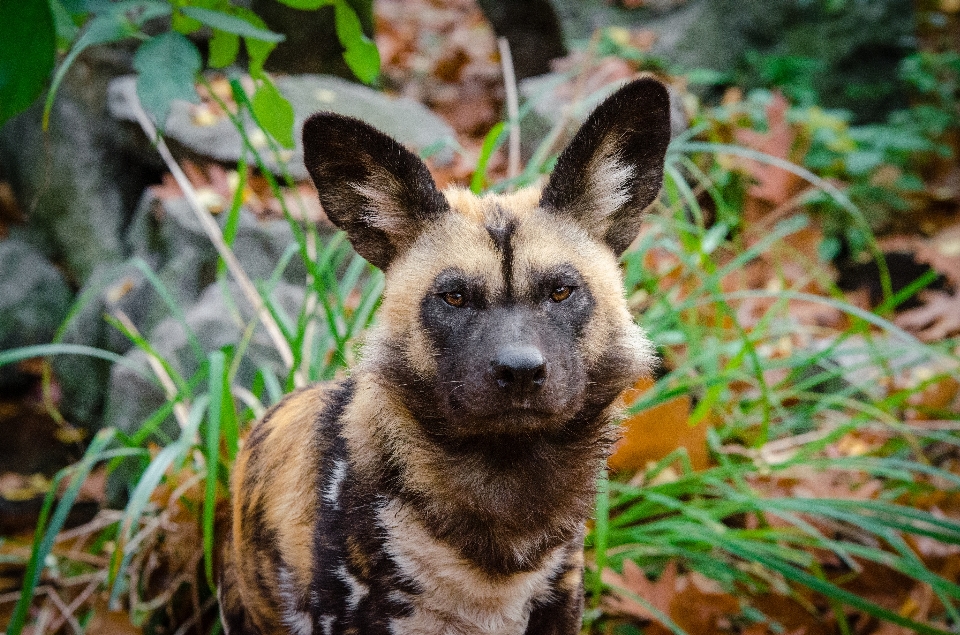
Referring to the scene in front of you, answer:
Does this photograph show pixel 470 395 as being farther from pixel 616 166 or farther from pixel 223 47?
pixel 223 47

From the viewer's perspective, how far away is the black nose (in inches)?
59.3

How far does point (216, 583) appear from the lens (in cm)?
259

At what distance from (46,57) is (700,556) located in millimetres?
2354

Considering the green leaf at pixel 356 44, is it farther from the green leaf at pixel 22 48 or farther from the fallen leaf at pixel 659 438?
the fallen leaf at pixel 659 438

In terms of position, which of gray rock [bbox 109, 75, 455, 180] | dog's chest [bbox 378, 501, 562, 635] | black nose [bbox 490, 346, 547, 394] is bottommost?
dog's chest [bbox 378, 501, 562, 635]

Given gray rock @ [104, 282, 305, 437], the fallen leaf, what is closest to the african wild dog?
the fallen leaf

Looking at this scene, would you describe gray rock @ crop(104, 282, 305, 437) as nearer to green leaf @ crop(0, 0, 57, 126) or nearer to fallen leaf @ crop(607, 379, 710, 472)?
fallen leaf @ crop(607, 379, 710, 472)

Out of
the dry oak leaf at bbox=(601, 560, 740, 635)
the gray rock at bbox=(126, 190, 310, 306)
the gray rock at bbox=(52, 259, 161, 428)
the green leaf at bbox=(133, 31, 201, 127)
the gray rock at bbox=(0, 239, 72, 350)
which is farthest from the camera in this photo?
the gray rock at bbox=(0, 239, 72, 350)

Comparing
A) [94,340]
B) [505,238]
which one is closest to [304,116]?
[94,340]

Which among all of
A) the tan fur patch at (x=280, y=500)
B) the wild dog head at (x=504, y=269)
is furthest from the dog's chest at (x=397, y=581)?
the wild dog head at (x=504, y=269)

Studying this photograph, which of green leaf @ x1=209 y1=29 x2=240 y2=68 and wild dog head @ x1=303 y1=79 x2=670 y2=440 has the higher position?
green leaf @ x1=209 y1=29 x2=240 y2=68

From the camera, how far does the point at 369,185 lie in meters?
1.79

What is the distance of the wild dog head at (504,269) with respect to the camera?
1583 millimetres

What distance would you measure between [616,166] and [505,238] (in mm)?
376
